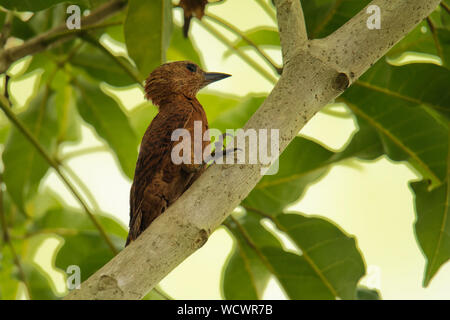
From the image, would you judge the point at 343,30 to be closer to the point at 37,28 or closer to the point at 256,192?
the point at 256,192

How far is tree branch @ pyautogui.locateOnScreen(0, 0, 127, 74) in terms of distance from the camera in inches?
80.0

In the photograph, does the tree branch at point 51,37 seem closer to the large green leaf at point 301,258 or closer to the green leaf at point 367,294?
the large green leaf at point 301,258

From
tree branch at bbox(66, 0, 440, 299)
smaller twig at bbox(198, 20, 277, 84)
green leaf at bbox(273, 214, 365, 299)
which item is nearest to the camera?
tree branch at bbox(66, 0, 440, 299)

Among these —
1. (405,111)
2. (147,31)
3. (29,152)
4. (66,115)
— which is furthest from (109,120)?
(405,111)

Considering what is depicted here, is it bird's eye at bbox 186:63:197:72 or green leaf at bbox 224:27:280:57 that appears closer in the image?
bird's eye at bbox 186:63:197:72

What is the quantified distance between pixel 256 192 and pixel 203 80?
0.54m

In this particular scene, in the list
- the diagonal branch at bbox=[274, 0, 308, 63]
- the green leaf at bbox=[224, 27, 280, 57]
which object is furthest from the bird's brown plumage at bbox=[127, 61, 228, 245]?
the green leaf at bbox=[224, 27, 280, 57]

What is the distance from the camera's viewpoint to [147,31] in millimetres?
2070

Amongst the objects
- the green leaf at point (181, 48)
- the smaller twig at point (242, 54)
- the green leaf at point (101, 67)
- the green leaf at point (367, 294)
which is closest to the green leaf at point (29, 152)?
the green leaf at point (101, 67)

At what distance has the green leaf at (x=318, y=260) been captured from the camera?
250cm

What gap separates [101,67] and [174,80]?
639 millimetres

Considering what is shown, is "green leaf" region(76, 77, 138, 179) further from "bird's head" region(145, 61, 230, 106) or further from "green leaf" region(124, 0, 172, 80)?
"green leaf" region(124, 0, 172, 80)
